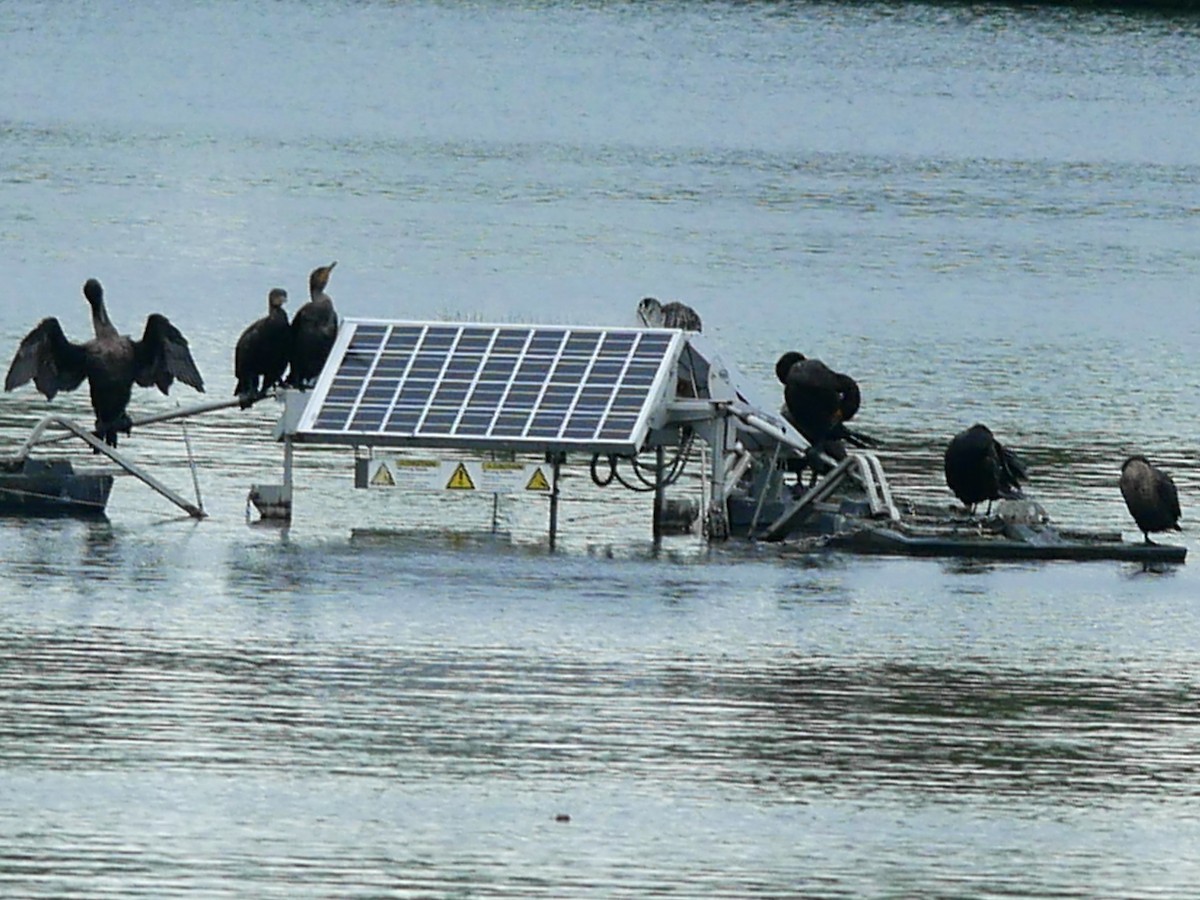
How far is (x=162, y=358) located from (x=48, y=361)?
2.89ft

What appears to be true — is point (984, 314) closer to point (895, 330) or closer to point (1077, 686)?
point (895, 330)

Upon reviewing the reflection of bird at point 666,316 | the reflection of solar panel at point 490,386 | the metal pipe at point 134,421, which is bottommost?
the metal pipe at point 134,421

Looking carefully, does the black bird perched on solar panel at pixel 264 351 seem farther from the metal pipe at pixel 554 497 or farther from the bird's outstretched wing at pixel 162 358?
the metal pipe at pixel 554 497

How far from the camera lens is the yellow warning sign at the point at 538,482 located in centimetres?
2494

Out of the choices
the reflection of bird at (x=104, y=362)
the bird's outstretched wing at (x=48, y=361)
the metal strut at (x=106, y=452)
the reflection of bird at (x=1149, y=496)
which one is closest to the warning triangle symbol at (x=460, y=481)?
the reflection of bird at (x=104, y=362)

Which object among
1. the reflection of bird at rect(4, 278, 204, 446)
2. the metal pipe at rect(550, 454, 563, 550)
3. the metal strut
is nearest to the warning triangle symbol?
the metal pipe at rect(550, 454, 563, 550)

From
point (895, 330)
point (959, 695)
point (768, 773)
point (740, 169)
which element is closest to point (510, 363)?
point (959, 695)

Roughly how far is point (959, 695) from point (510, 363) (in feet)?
20.1

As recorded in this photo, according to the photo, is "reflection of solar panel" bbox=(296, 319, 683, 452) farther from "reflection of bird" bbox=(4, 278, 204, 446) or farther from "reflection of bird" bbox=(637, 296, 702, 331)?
"reflection of bird" bbox=(637, 296, 702, 331)

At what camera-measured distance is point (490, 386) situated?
2578 cm

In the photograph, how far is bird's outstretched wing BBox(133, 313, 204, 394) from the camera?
2634cm

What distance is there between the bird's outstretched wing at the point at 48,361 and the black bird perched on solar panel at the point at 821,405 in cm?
568

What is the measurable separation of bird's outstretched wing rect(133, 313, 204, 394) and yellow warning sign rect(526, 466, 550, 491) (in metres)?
2.99

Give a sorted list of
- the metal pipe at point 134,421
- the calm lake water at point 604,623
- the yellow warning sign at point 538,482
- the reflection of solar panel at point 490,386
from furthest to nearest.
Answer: the metal pipe at point 134,421
the reflection of solar panel at point 490,386
the yellow warning sign at point 538,482
the calm lake water at point 604,623
